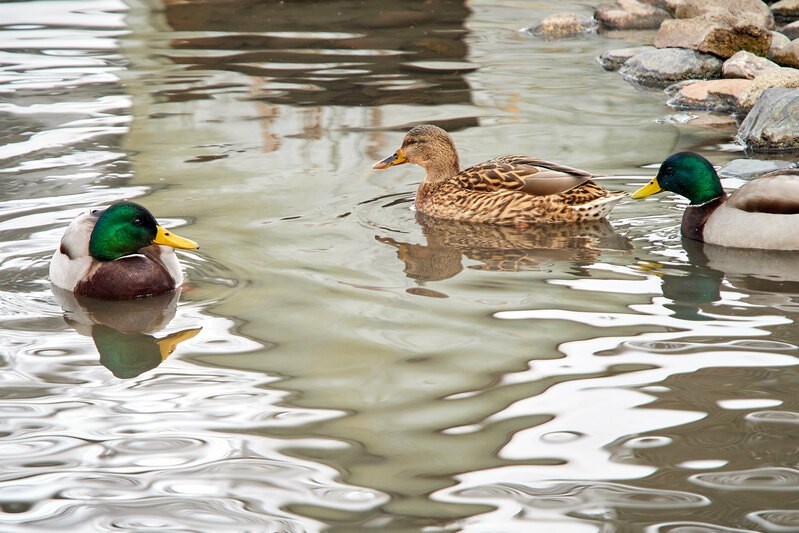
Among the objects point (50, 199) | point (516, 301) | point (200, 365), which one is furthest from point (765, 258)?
point (50, 199)

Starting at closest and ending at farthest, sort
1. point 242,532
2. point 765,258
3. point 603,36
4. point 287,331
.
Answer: point 242,532
point 287,331
point 765,258
point 603,36

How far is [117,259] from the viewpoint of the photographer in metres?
6.46

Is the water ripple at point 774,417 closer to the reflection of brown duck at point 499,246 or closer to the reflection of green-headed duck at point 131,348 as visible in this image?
the reflection of brown duck at point 499,246

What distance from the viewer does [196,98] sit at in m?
11.9

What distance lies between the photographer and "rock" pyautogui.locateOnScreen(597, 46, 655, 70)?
1333 cm

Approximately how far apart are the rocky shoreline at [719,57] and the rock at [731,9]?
1 centimetres

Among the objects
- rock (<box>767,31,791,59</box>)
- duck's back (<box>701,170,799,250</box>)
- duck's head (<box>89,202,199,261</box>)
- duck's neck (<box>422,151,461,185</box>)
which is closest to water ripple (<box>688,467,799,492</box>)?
duck's back (<box>701,170,799,250</box>)

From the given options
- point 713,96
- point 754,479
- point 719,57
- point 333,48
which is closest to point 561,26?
point 333,48

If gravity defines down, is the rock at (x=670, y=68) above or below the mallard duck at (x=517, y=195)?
above

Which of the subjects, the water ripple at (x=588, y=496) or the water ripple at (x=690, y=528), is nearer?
the water ripple at (x=690, y=528)

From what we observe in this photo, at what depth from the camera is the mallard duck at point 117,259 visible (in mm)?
6379

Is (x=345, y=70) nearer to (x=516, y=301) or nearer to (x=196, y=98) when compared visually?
(x=196, y=98)

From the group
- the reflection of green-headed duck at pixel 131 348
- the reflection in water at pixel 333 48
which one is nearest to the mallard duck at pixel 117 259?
the reflection of green-headed duck at pixel 131 348

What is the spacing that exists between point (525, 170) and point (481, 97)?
4145 mm
